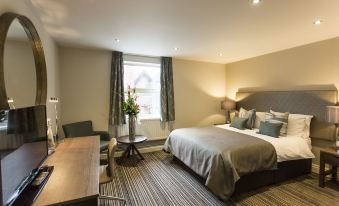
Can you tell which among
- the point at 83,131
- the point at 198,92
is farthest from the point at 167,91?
the point at 83,131

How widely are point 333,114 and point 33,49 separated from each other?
4.07m

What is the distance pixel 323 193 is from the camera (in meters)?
2.54

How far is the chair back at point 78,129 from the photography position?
3280mm

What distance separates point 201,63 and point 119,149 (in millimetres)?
3178

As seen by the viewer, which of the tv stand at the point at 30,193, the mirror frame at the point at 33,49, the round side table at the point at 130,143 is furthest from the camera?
the round side table at the point at 130,143

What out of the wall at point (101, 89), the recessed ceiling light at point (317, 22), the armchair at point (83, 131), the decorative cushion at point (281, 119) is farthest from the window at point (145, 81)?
the recessed ceiling light at point (317, 22)

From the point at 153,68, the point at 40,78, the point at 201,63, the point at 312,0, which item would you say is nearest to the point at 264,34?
the point at 312,0

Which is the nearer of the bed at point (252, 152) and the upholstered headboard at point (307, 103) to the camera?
the bed at point (252, 152)

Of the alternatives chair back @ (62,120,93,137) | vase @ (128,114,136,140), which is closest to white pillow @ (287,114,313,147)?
vase @ (128,114,136,140)

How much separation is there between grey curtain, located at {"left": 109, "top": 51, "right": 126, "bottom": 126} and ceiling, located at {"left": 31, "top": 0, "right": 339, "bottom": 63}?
1.24 feet

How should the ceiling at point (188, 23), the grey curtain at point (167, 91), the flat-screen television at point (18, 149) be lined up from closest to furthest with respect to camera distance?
the flat-screen television at point (18, 149)
the ceiling at point (188, 23)
the grey curtain at point (167, 91)

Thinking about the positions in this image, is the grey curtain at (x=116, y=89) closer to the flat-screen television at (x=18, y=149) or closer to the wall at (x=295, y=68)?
the flat-screen television at (x=18, y=149)

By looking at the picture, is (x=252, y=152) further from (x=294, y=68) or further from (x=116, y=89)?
(x=116, y=89)

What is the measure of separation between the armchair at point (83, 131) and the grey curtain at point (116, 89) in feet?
1.46
